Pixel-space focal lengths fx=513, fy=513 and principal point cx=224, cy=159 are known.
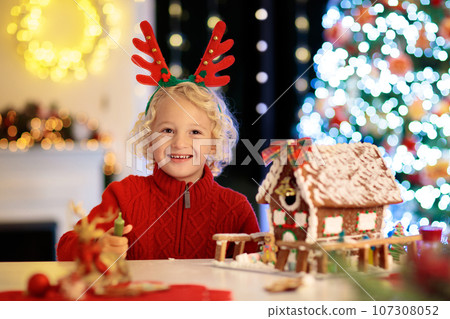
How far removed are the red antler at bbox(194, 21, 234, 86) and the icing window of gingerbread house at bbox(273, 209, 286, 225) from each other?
519 mm

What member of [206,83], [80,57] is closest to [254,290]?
[206,83]

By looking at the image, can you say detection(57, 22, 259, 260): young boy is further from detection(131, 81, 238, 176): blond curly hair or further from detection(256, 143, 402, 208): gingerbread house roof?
detection(256, 143, 402, 208): gingerbread house roof

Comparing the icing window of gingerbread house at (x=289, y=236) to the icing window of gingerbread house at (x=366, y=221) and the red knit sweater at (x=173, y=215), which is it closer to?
the icing window of gingerbread house at (x=366, y=221)

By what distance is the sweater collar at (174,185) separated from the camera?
147 cm

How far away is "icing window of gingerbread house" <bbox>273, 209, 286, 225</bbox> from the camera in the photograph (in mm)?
1016

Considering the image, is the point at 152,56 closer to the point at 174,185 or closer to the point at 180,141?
the point at 180,141

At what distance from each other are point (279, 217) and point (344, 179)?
15cm

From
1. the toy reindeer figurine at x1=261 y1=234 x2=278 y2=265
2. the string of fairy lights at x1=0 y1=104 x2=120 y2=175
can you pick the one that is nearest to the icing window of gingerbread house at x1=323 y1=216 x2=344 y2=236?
the toy reindeer figurine at x1=261 y1=234 x2=278 y2=265

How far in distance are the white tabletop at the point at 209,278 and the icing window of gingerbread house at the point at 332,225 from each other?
9cm

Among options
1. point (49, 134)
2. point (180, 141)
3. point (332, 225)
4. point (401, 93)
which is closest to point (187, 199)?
point (180, 141)

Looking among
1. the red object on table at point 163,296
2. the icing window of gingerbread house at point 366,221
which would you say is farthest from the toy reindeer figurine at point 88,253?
the icing window of gingerbread house at point 366,221

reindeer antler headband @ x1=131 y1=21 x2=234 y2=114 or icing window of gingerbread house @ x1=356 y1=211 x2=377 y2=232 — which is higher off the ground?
reindeer antler headband @ x1=131 y1=21 x2=234 y2=114

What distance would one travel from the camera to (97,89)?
11.7 ft

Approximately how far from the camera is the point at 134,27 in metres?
3.50
